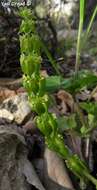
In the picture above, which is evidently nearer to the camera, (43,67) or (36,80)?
(36,80)

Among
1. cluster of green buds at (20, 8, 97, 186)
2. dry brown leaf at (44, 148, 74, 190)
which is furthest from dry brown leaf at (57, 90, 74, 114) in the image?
cluster of green buds at (20, 8, 97, 186)

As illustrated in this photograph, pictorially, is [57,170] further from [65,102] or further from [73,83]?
[65,102]

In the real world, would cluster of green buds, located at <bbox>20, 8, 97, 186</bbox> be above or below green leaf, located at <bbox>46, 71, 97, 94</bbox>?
above

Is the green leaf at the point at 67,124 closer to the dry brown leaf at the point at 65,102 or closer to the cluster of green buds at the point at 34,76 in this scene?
the cluster of green buds at the point at 34,76

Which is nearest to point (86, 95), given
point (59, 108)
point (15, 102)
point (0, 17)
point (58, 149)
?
point (59, 108)

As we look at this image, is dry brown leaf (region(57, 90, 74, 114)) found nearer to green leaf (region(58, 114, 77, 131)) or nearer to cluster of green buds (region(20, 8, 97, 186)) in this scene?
green leaf (region(58, 114, 77, 131))

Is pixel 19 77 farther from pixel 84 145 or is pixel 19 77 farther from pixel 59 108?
pixel 84 145

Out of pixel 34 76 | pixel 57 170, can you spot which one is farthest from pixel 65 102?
pixel 34 76

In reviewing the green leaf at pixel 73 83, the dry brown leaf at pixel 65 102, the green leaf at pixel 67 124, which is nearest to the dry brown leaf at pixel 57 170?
the green leaf at pixel 67 124
